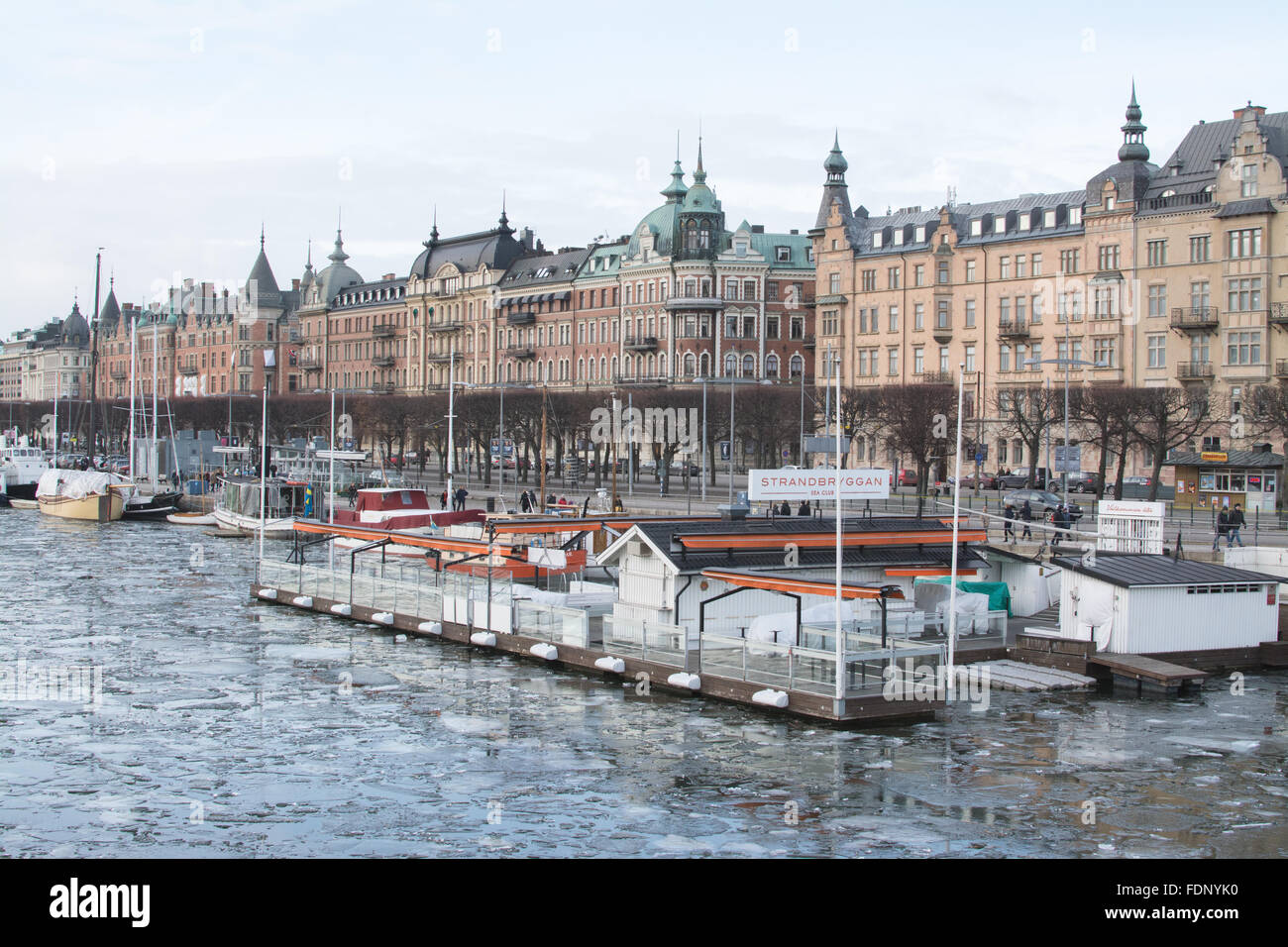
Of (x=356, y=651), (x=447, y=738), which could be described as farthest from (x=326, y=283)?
(x=447, y=738)

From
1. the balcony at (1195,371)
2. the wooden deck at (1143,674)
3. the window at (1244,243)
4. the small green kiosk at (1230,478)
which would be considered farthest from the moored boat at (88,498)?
the wooden deck at (1143,674)

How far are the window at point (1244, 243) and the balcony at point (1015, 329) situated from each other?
1371cm

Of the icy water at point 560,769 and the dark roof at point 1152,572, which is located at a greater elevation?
the dark roof at point 1152,572

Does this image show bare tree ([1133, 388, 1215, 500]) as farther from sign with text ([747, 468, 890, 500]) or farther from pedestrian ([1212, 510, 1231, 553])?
sign with text ([747, 468, 890, 500])

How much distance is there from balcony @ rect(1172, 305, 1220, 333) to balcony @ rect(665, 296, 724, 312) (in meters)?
41.8

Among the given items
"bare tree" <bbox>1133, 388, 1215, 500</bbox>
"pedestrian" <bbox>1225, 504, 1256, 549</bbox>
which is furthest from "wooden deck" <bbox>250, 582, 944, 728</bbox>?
"bare tree" <bbox>1133, 388, 1215, 500</bbox>

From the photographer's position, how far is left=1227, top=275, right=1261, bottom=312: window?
7750cm

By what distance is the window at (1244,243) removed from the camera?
77250 millimetres

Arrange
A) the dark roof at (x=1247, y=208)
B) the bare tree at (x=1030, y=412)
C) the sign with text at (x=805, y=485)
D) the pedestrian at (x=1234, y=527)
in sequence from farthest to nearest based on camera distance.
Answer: the dark roof at (x=1247, y=208) < the bare tree at (x=1030, y=412) < the pedestrian at (x=1234, y=527) < the sign with text at (x=805, y=485)

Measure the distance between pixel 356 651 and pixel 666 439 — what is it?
52183mm

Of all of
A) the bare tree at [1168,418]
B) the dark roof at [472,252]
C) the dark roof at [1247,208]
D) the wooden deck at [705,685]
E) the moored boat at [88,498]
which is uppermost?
the dark roof at [472,252]

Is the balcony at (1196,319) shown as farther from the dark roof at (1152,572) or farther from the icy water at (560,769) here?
the icy water at (560,769)
